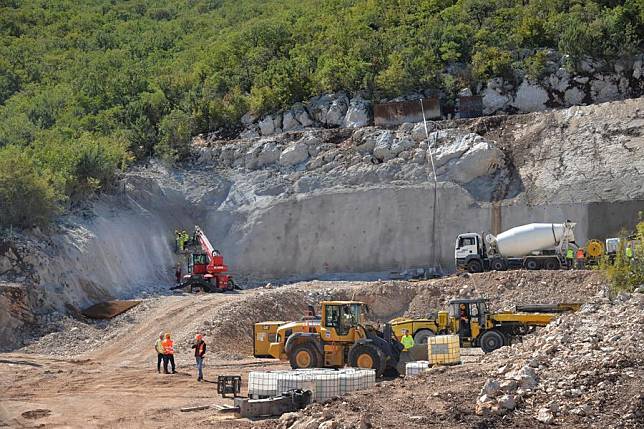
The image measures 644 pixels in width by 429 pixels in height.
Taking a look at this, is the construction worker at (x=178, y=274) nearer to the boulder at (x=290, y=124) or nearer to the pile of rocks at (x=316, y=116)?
the pile of rocks at (x=316, y=116)

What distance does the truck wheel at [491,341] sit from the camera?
2588 centimetres

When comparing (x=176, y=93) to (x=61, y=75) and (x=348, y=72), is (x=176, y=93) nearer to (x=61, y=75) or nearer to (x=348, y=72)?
(x=348, y=72)

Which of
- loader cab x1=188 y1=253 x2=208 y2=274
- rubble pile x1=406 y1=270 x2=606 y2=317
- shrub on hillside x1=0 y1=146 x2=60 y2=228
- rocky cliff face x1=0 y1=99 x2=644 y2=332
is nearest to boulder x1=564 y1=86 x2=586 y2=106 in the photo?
rocky cliff face x1=0 y1=99 x2=644 y2=332

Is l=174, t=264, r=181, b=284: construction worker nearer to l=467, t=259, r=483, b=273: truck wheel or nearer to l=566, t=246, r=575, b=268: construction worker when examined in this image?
l=467, t=259, r=483, b=273: truck wheel

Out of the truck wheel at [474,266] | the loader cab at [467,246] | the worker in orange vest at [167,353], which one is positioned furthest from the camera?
the loader cab at [467,246]

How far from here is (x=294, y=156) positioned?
4478 centimetres

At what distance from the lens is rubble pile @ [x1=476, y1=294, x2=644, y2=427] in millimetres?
15039

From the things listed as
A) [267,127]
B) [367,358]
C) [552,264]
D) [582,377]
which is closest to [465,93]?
[267,127]

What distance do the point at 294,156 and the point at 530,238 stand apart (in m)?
12.7

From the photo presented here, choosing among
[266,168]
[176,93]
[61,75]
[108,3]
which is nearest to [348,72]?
[266,168]

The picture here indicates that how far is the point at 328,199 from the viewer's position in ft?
140

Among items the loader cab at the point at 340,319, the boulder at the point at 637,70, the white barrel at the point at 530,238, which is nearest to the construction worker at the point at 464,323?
the loader cab at the point at 340,319

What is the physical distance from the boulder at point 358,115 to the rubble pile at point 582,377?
29005mm

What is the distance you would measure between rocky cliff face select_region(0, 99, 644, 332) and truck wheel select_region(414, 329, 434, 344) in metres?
13.6
